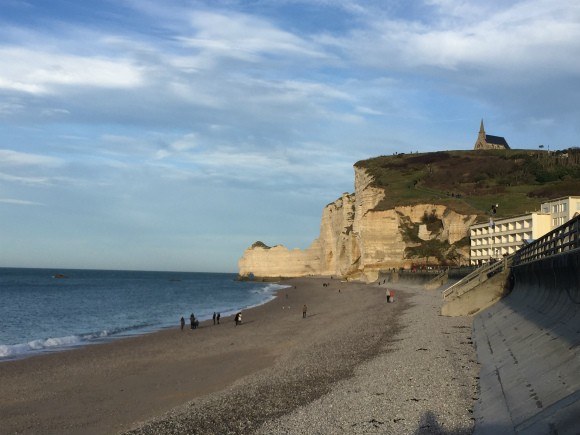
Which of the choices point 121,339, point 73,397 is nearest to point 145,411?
point 73,397

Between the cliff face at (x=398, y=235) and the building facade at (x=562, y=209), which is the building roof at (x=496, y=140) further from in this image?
the building facade at (x=562, y=209)

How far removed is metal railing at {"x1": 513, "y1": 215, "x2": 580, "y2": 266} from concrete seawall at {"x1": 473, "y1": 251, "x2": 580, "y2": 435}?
2.23ft

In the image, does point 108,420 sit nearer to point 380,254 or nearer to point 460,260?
point 460,260

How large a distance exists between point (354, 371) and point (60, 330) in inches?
1258

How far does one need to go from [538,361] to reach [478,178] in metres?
118

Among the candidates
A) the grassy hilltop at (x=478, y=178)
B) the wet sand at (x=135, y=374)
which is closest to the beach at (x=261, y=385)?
the wet sand at (x=135, y=374)

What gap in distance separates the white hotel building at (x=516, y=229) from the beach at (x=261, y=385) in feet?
113

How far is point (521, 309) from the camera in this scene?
18984 mm

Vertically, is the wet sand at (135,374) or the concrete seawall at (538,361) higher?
the concrete seawall at (538,361)

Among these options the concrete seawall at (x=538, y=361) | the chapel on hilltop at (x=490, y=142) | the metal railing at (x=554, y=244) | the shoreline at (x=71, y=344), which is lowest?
the shoreline at (x=71, y=344)

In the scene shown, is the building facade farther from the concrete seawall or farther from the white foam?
the white foam

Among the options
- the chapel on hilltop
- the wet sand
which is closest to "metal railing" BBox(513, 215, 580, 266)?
the wet sand

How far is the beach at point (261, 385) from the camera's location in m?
12.0

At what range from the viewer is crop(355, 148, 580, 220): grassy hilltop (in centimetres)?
9344
